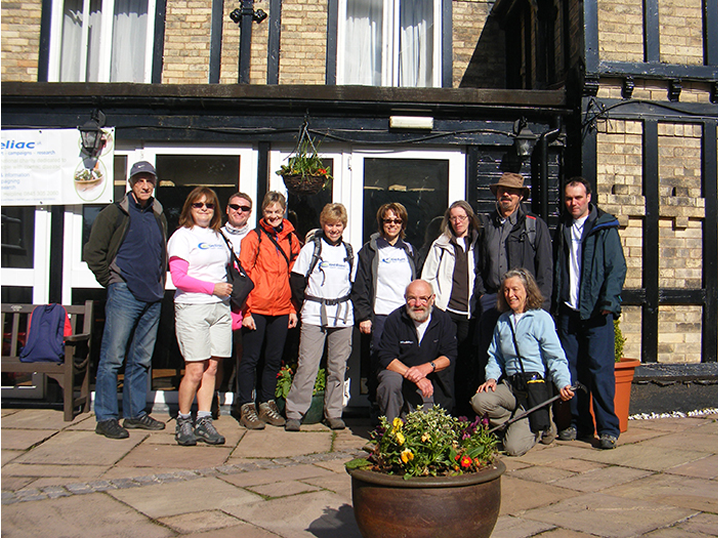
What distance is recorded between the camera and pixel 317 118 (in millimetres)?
5711

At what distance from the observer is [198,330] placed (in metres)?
4.38

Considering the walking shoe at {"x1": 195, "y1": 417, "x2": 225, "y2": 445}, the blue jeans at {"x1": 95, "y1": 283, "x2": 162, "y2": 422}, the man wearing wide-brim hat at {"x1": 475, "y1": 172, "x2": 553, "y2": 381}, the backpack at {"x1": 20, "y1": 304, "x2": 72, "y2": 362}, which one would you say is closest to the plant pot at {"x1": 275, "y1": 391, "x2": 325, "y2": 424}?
the walking shoe at {"x1": 195, "y1": 417, "x2": 225, "y2": 445}

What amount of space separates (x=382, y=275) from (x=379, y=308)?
10.6 inches

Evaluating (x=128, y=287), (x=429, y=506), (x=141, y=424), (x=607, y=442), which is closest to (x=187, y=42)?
(x=128, y=287)

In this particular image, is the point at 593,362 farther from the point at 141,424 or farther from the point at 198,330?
the point at 141,424

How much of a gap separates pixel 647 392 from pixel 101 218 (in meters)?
4.89

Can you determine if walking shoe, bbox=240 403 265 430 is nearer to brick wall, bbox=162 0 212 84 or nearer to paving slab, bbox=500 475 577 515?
paving slab, bbox=500 475 577 515

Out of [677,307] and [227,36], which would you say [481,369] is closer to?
[677,307]

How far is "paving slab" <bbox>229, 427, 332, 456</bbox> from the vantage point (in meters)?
4.37

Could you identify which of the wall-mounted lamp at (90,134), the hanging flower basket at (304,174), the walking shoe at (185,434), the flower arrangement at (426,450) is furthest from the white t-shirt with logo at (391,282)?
the wall-mounted lamp at (90,134)

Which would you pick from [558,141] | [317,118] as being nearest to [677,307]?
[558,141]

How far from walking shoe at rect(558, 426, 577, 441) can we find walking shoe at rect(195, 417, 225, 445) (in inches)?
102

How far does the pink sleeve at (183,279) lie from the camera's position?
171 inches

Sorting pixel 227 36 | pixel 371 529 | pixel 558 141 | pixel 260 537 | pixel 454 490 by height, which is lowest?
pixel 260 537
